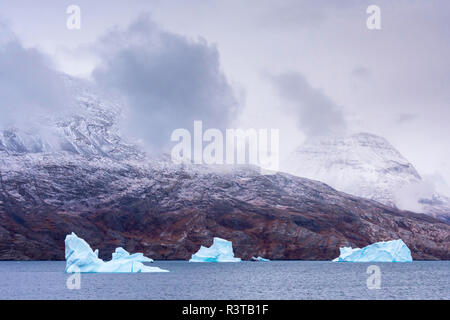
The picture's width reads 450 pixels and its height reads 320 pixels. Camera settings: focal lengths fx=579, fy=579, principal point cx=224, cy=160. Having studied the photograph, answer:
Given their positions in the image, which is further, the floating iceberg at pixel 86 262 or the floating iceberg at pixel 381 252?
the floating iceberg at pixel 381 252

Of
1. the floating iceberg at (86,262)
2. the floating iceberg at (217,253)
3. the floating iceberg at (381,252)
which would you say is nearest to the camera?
the floating iceberg at (86,262)

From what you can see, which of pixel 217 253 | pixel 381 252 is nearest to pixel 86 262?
pixel 217 253

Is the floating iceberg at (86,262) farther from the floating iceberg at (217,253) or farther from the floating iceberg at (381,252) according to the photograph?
the floating iceberg at (381,252)

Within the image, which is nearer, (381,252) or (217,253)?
(381,252)

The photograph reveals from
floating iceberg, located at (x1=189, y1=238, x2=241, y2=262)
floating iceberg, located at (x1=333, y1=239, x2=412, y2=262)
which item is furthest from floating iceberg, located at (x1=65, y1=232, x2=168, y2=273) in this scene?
floating iceberg, located at (x1=333, y1=239, x2=412, y2=262)

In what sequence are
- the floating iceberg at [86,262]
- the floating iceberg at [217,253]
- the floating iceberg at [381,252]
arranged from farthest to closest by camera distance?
the floating iceberg at [217,253] < the floating iceberg at [381,252] < the floating iceberg at [86,262]

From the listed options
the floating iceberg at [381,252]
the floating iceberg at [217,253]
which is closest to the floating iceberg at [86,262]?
the floating iceberg at [217,253]

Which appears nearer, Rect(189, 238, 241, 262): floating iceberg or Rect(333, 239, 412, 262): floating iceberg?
Rect(333, 239, 412, 262): floating iceberg

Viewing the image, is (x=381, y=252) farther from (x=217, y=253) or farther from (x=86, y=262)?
(x=86, y=262)

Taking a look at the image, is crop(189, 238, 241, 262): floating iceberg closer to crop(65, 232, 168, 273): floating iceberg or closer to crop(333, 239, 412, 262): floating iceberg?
crop(333, 239, 412, 262): floating iceberg

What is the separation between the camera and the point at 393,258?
173500mm

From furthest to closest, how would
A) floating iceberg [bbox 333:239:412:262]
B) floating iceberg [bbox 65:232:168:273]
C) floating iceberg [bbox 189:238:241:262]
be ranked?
floating iceberg [bbox 189:238:241:262] → floating iceberg [bbox 333:239:412:262] → floating iceberg [bbox 65:232:168:273]
